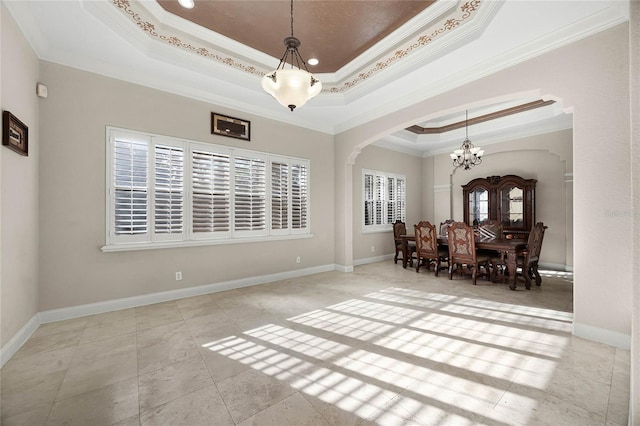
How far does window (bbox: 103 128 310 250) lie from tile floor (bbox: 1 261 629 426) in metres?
1.08

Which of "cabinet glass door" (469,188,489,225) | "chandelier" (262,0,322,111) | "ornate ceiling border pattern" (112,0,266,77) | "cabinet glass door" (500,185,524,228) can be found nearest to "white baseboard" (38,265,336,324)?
"chandelier" (262,0,322,111)

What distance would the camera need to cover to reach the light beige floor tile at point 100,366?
194 centimetres

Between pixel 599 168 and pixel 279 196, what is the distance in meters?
4.22

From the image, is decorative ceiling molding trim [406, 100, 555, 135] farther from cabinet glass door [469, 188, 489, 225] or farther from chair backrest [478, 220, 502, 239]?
chair backrest [478, 220, 502, 239]

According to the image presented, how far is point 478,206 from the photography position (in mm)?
6824

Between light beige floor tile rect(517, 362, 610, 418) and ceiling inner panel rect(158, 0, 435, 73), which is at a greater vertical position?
ceiling inner panel rect(158, 0, 435, 73)

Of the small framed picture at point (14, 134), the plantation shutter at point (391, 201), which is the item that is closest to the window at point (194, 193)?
the small framed picture at point (14, 134)

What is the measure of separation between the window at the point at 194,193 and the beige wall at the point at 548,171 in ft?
16.5

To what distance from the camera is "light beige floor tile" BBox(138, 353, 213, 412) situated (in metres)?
1.80

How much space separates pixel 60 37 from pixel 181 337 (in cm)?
344

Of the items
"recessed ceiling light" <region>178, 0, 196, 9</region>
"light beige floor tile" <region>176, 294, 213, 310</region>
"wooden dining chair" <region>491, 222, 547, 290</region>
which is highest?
"recessed ceiling light" <region>178, 0, 196, 9</region>

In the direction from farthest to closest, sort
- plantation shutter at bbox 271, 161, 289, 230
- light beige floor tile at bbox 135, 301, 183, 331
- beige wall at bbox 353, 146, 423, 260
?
beige wall at bbox 353, 146, 423, 260 < plantation shutter at bbox 271, 161, 289, 230 < light beige floor tile at bbox 135, 301, 183, 331

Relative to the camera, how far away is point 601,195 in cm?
255

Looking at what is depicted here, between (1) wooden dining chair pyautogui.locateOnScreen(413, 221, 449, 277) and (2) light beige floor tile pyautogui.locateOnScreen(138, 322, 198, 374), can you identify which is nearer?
(2) light beige floor tile pyautogui.locateOnScreen(138, 322, 198, 374)
